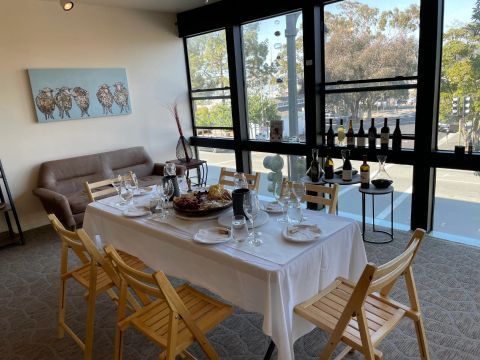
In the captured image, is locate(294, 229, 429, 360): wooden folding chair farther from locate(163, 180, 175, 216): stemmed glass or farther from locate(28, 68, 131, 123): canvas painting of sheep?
locate(28, 68, 131, 123): canvas painting of sheep

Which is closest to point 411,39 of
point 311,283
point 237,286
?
point 311,283

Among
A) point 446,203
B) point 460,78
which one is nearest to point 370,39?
point 460,78

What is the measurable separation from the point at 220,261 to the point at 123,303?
25.1 inches

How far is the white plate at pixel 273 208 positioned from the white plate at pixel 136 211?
798mm

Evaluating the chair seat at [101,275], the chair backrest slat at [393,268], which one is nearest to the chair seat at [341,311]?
the chair backrest slat at [393,268]

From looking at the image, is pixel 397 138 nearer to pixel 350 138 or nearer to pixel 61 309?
pixel 350 138

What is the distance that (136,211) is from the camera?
2.43 meters

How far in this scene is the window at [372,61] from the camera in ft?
11.4

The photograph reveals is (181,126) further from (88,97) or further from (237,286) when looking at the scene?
(237,286)

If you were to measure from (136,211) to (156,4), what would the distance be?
3789mm

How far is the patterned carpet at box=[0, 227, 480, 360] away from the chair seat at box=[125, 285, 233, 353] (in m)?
0.51

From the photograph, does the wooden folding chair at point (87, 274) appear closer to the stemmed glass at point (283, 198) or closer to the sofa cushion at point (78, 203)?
the stemmed glass at point (283, 198)

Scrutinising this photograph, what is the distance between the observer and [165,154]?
5.90 metres

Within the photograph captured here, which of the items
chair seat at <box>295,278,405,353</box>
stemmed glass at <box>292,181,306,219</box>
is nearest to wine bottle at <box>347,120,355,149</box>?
stemmed glass at <box>292,181,306,219</box>
